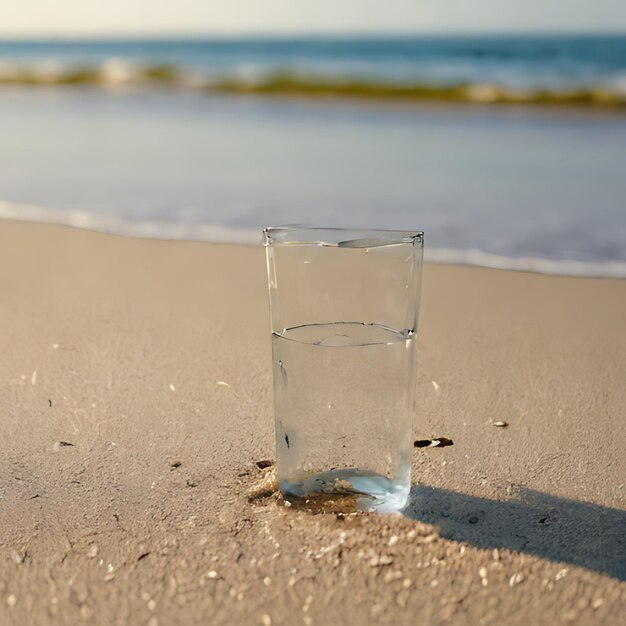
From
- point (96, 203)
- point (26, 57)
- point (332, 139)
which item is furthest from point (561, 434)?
point (26, 57)

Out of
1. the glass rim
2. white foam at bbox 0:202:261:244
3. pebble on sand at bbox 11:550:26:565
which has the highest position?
the glass rim

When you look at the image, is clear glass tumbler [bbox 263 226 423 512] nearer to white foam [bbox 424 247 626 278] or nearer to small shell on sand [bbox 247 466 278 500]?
small shell on sand [bbox 247 466 278 500]

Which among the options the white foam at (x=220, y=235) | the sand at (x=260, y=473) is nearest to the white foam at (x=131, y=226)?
the white foam at (x=220, y=235)

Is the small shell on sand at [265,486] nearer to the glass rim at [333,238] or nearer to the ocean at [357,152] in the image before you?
the glass rim at [333,238]

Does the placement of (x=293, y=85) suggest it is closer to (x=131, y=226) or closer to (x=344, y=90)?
(x=344, y=90)

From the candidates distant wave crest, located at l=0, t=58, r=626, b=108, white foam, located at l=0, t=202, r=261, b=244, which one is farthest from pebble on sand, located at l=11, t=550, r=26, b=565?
distant wave crest, located at l=0, t=58, r=626, b=108

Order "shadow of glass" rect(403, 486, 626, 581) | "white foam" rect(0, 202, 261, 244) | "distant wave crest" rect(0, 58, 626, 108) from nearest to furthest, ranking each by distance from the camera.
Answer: "shadow of glass" rect(403, 486, 626, 581)
"white foam" rect(0, 202, 261, 244)
"distant wave crest" rect(0, 58, 626, 108)

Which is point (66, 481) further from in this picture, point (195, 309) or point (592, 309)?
point (592, 309)
